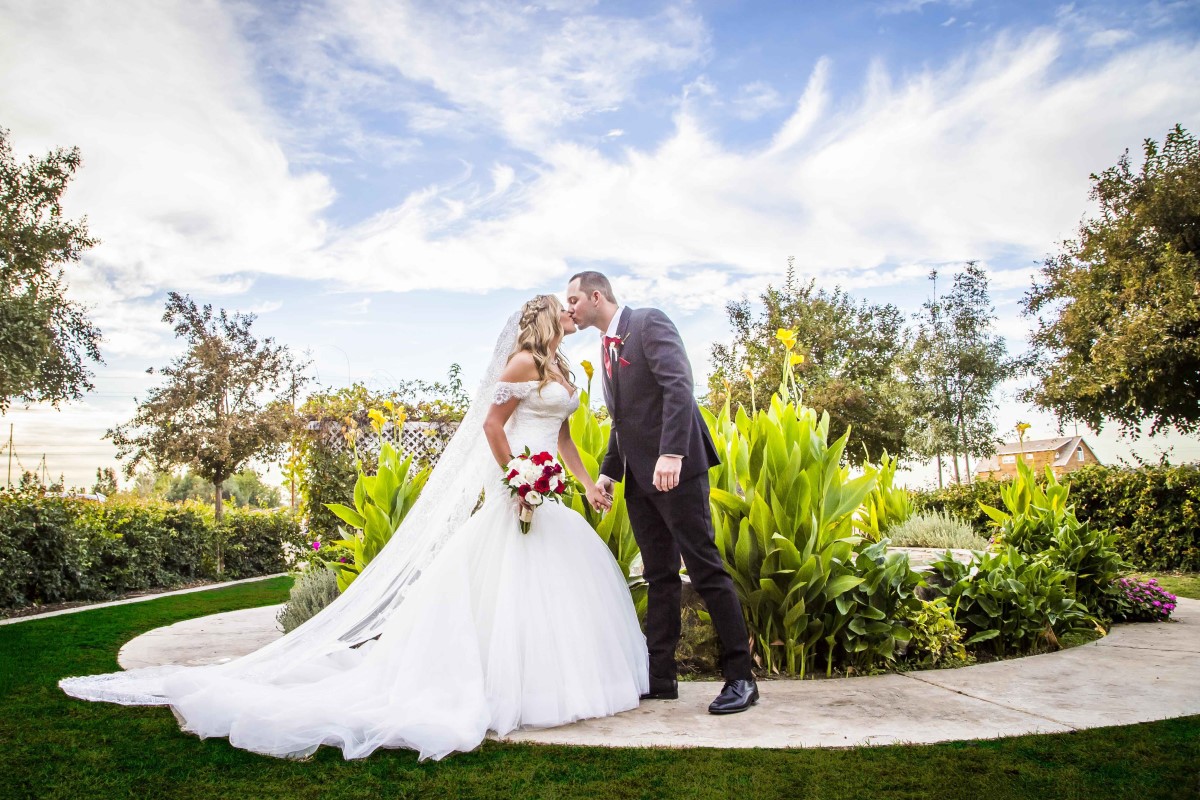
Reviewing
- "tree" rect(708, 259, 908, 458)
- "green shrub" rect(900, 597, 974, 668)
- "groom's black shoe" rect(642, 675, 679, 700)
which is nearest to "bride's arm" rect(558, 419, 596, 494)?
"groom's black shoe" rect(642, 675, 679, 700)

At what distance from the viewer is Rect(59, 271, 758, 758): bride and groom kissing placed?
9.90 feet

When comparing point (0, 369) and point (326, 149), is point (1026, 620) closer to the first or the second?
point (326, 149)

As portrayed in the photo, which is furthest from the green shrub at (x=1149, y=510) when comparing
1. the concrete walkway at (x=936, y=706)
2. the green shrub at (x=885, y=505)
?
the concrete walkway at (x=936, y=706)

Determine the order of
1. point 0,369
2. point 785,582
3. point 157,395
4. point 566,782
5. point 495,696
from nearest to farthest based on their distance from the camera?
point 566,782 < point 495,696 < point 785,582 < point 0,369 < point 157,395

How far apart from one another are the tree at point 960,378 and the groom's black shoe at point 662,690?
1036 inches

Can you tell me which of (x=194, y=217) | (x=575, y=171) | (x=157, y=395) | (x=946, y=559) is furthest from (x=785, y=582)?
(x=157, y=395)

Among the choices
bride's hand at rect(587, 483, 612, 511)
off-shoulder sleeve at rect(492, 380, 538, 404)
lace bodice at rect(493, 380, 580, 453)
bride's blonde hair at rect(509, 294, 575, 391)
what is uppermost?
bride's blonde hair at rect(509, 294, 575, 391)

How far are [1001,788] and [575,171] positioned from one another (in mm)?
6726

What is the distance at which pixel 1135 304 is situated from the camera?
17.7 meters

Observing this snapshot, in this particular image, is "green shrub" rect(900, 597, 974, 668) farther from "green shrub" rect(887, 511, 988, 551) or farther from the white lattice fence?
the white lattice fence

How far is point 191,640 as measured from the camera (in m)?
5.64

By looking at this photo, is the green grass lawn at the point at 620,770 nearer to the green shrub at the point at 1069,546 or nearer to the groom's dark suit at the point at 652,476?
the groom's dark suit at the point at 652,476

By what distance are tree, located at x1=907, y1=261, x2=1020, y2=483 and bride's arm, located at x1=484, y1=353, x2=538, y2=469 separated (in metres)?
26.5

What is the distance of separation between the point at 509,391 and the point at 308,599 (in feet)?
9.21
